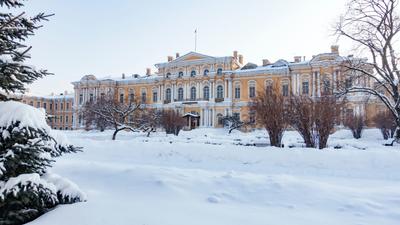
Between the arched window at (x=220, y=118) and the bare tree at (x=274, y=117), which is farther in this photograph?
the arched window at (x=220, y=118)

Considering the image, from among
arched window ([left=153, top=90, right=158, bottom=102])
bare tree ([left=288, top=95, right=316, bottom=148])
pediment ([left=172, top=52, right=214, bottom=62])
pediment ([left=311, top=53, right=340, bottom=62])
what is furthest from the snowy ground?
arched window ([left=153, top=90, right=158, bottom=102])

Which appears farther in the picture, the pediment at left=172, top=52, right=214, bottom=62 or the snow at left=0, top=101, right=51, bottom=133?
the pediment at left=172, top=52, right=214, bottom=62

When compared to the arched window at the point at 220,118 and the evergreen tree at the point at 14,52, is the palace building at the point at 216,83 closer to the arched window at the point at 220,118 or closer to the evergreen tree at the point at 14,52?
the arched window at the point at 220,118

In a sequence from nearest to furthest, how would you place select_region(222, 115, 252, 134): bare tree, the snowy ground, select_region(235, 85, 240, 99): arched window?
Result: the snowy ground < select_region(222, 115, 252, 134): bare tree < select_region(235, 85, 240, 99): arched window

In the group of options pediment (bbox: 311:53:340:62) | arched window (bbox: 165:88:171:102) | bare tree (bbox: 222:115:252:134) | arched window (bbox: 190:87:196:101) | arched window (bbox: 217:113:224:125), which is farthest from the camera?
arched window (bbox: 165:88:171:102)

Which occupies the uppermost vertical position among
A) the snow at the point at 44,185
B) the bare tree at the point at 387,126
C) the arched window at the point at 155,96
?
the arched window at the point at 155,96

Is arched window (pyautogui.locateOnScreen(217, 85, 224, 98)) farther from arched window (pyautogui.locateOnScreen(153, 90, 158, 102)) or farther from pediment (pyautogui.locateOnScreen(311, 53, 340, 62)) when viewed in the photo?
pediment (pyautogui.locateOnScreen(311, 53, 340, 62))

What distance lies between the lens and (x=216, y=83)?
42250 mm

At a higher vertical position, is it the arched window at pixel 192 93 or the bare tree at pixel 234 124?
the arched window at pixel 192 93

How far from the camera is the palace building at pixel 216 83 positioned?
37156mm

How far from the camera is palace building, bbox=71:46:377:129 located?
3716 centimetres

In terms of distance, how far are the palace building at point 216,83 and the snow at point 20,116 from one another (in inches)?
1253

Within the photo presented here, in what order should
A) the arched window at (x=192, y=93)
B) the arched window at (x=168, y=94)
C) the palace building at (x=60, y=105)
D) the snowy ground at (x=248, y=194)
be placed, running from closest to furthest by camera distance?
the snowy ground at (x=248, y=194) < the arched window at (x=192, y=93) < the arched window at (x=168, y=94) < the palace building at (x=60, y=105)

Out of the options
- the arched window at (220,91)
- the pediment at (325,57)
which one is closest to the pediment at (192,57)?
the arched window at (220,91)
